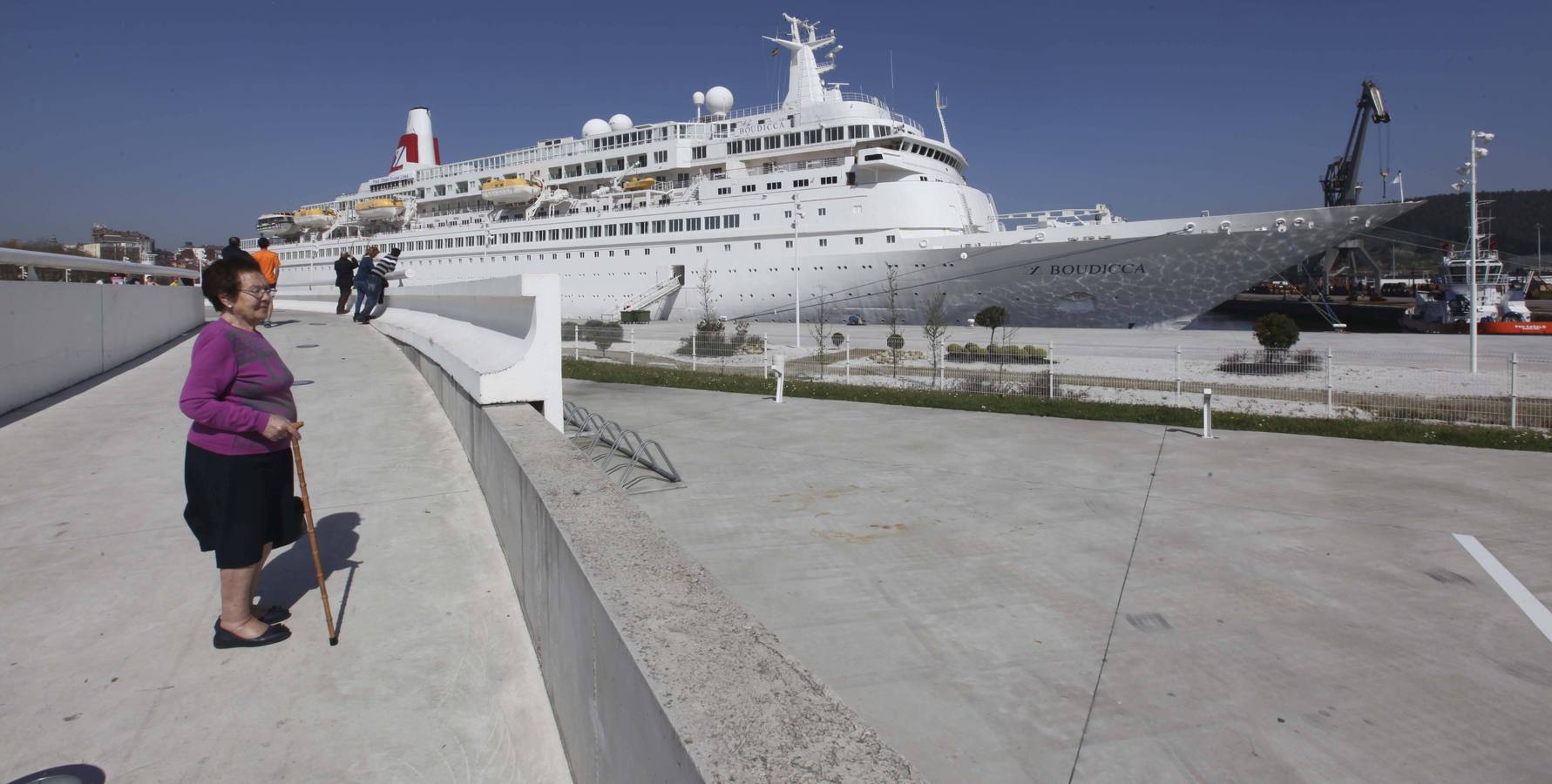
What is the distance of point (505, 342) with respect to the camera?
17.9ft

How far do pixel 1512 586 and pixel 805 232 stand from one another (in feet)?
102

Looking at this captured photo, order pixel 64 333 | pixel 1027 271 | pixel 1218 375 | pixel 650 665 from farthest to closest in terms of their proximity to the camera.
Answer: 1. pixel 1027 271
2. pixel 1218 375
3. pixel 64 333
4. pixel 650 665

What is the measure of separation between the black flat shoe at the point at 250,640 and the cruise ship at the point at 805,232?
24187 mm

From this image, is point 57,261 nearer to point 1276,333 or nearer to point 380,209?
point 1276,333

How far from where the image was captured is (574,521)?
254cm

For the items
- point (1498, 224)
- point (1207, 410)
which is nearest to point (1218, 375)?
point (1207, 410)

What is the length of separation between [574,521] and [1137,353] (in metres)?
18.9

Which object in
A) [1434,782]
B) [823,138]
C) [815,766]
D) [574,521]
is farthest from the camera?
[823,138]

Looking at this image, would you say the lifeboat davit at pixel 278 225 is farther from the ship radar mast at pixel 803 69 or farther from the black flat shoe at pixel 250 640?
the black flat shoe at pixel 250 640

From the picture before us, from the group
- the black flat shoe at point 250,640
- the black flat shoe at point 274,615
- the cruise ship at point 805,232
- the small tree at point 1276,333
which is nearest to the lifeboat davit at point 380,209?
the cruise ship at point 805,232

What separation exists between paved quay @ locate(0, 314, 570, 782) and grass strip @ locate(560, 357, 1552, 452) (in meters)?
4.43

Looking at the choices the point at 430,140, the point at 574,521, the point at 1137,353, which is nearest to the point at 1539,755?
the point at 574,521

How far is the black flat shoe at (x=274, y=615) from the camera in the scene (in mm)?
2945

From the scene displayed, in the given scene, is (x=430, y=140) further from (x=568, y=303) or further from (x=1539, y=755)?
(x=1539, y=755)
